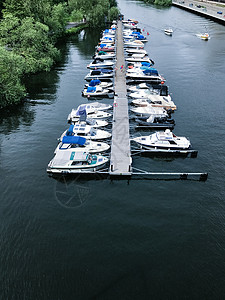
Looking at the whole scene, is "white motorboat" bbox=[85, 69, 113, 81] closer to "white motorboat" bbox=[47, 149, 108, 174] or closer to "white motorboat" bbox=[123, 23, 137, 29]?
"white motorboat" bbox=[47, 149, 108, 174]

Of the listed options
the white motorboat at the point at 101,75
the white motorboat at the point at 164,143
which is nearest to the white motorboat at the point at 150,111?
the white motorboat at the point at 164,143

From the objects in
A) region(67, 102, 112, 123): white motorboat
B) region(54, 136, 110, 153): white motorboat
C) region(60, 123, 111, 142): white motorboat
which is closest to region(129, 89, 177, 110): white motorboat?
region(67, 102, 112, 123): white motorboat

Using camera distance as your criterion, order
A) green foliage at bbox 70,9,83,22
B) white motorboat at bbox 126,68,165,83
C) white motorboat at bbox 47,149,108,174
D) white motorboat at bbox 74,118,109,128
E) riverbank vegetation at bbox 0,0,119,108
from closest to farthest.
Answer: white motorboat at bbox 47,149,108,174 → white motorboat at bbox 74,118,109,128 → riverbank vegetation at bbox 0,0,119,108 → white motorboat at bbox 126,68,165,83 → green foliage at bbox 70,9,83,22

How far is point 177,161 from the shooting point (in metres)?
41.0

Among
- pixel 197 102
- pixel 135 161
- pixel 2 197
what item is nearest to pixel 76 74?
pixel 197 102

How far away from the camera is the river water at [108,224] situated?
23.9 meters

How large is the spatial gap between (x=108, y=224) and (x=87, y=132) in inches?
741

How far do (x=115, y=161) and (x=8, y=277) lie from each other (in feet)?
68.6

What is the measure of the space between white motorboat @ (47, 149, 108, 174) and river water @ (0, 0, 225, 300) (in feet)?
5.46

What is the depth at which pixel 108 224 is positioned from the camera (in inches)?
1174

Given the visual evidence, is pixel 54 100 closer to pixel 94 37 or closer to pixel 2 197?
pixel 2 197

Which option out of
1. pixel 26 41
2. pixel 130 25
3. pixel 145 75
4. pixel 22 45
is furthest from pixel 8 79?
pixel 130 25

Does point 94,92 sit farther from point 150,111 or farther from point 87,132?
point 87,132

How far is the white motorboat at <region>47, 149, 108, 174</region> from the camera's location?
36.8 m
